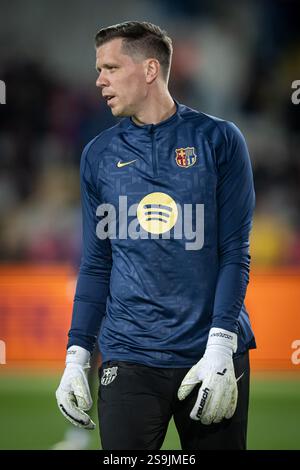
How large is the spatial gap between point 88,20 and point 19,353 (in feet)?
16.5

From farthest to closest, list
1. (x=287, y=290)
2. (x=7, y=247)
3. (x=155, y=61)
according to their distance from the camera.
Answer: (x=7, y=247)
(x=287, y=290)
(x=155, y=61)

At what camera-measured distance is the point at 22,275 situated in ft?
27.2

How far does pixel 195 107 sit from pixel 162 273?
26.5ft

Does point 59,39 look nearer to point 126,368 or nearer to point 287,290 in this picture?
point 287,290

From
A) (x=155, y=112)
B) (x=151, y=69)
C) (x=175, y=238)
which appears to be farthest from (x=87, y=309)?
(x=151, y=69)

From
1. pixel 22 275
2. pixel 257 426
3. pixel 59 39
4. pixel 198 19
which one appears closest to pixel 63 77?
pixel 59 39

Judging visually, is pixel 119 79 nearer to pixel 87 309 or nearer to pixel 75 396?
pixel 87 309

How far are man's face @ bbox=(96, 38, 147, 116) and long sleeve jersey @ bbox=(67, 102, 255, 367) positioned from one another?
122mm

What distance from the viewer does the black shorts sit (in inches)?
121

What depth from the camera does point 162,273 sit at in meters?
3.14

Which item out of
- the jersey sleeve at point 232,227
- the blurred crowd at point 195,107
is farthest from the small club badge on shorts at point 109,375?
the blurred crowd at point 195,107

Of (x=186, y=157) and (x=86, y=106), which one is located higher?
(x=86, y=106)

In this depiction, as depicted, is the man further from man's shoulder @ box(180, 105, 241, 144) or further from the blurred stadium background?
the blurred stadium background

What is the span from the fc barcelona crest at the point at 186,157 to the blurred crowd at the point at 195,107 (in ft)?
22.0
